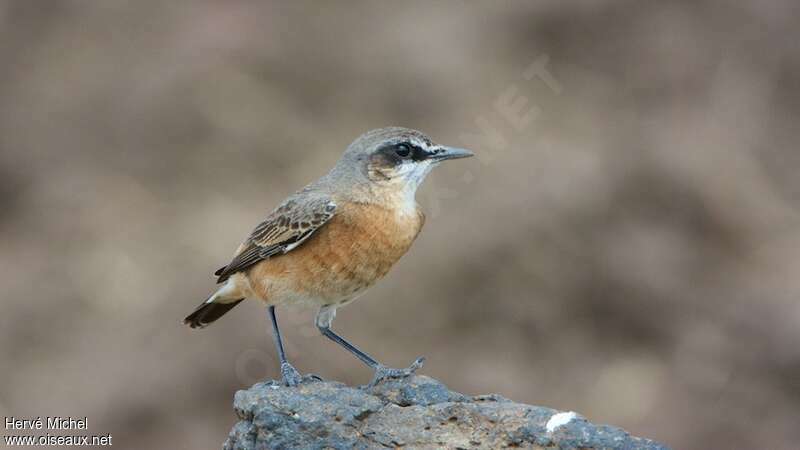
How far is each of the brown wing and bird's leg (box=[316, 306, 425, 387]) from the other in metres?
0.73

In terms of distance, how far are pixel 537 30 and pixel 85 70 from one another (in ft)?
29.1

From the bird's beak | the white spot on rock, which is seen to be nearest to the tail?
the bird's beak

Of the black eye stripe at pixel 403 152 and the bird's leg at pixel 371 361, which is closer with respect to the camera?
the bird's leg at pixel 371 361

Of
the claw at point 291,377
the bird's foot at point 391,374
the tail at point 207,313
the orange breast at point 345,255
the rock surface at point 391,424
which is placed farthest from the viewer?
the tail at point 207,313

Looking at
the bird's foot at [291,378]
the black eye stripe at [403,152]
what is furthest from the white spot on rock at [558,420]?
the black eye stripe at [403,152]

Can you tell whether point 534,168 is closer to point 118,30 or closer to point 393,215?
point 118,30

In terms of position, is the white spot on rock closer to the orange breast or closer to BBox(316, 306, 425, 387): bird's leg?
BBox(316, 306, 425, 387): bird's leg

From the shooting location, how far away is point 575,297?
18828 mm

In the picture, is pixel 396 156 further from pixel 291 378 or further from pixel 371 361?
pixel 291 378

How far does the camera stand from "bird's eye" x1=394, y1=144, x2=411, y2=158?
938 cm

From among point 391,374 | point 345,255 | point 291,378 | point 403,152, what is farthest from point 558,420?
point 403,152

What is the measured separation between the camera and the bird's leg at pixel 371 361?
28.6 ft

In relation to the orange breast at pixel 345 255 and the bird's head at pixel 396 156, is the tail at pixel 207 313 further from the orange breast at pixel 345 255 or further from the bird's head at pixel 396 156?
the bird's head at pixel 396 156

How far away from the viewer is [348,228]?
923 cm
